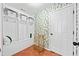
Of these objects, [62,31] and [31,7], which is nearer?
[31,7]

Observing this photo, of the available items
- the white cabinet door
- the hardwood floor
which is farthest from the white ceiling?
the hardwood floor

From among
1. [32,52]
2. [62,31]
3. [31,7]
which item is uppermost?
[31,7]

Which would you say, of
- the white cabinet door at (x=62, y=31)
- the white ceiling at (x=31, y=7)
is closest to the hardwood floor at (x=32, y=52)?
the white cabinet door at (x=62, y=31)

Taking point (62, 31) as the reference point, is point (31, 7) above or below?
above

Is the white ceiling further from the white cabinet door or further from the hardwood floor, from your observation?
the hardwood floor

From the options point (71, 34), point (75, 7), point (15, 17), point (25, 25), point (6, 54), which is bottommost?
point (6, 54)

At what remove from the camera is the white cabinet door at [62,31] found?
1795 millimetres

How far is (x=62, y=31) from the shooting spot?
1.91 m

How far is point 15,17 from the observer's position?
1798 millimetres

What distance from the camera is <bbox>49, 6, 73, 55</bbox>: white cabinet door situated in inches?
70.7

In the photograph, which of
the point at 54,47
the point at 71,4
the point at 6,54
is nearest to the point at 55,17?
the point at 71,4

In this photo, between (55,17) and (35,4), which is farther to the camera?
(55,17)

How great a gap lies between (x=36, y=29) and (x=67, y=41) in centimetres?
52

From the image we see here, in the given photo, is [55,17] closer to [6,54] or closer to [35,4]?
[35,4]
